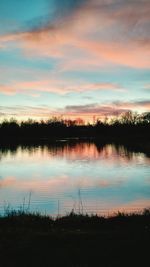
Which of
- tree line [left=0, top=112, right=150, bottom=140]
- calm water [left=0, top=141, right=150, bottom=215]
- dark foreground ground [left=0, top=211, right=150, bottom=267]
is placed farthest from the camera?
tree line [left=0, top=112, right=150, bottom=140]

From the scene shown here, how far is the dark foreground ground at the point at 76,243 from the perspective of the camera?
7234 millimetres

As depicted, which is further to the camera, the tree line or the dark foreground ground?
the tree line

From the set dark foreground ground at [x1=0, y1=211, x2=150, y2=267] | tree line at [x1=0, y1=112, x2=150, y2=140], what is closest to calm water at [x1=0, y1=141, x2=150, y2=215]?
dark foreground ground at [x1=0, y1=211, x2=150, y2=267]

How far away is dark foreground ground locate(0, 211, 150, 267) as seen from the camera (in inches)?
285

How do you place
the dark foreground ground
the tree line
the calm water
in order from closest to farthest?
1. the dark foreground ground
2. the calm water
3. the tree line

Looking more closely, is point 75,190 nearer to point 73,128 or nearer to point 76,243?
point 76,243

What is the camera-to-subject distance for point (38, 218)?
38.1 ft

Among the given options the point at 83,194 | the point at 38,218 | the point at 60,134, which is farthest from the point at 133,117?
the point at 38,218

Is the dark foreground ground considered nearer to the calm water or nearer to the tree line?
the calm water

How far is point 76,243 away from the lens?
8336 mm

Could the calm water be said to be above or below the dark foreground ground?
below

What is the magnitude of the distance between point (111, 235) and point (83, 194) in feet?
45.4

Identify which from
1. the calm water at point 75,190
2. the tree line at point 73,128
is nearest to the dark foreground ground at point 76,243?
the calm water at point 75,190

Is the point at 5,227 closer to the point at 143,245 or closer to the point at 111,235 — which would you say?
the point at 111,235
